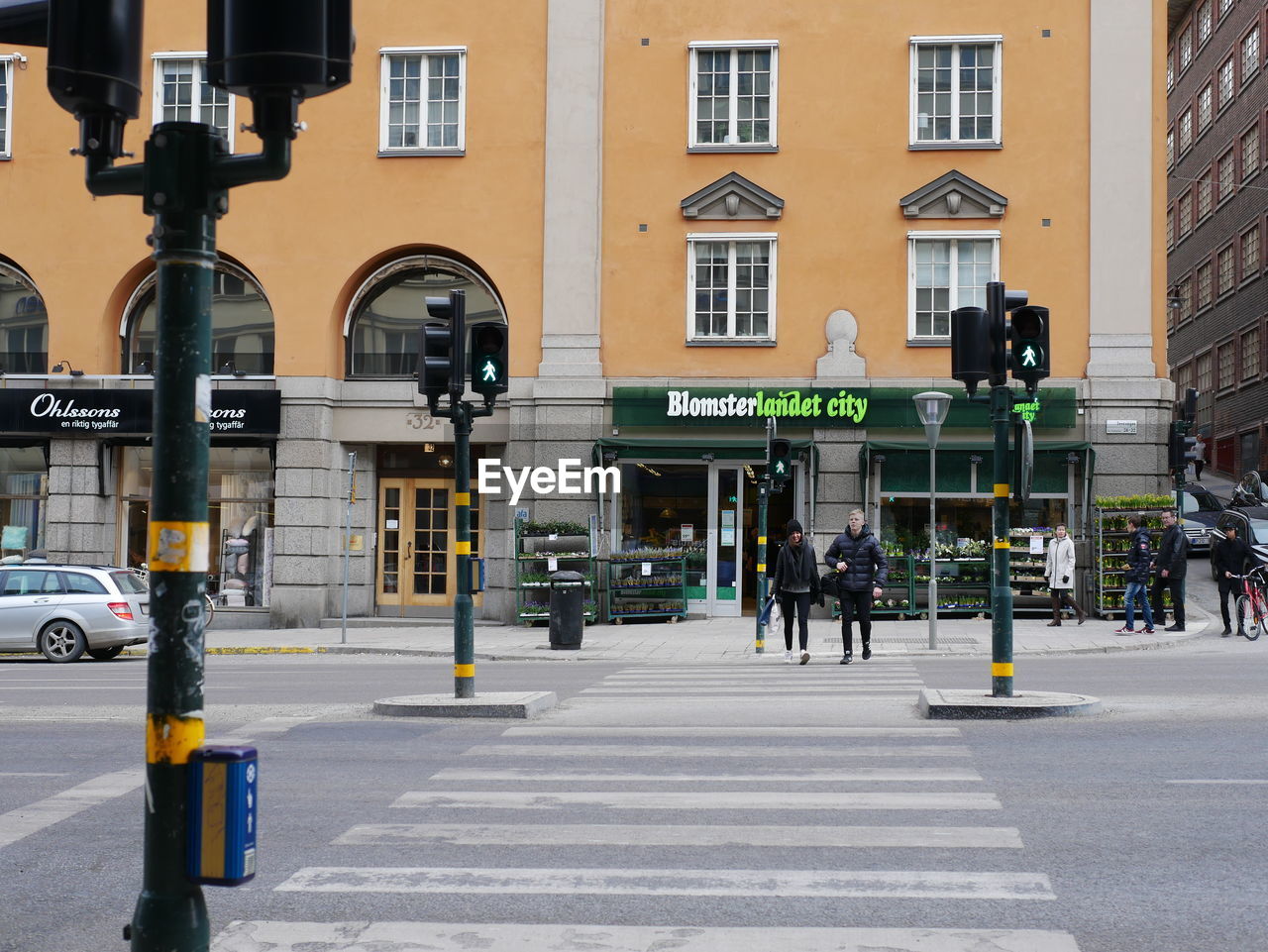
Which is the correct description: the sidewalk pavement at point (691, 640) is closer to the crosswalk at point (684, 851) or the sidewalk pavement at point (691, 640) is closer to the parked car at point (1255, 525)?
the parked car at point (1255, 525)

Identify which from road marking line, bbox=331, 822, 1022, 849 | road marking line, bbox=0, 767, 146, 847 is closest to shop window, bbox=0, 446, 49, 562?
road marking line, bbox=0, 767, 146, 847

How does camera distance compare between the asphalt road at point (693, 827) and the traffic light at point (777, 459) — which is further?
the traffic light at point (777, 459)

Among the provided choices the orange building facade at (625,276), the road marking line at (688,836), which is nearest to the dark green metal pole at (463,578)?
the road marking line at (688,836)

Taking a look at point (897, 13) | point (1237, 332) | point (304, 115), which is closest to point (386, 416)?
point (304, 115)

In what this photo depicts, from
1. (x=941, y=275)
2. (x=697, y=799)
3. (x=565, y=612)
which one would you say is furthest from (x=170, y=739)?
(x=941, y=275)

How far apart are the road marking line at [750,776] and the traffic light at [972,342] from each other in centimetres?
446

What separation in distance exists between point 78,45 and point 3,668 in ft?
58.6

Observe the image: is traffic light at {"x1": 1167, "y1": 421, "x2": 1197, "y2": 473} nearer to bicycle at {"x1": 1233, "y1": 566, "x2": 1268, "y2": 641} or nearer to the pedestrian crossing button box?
bicycle at {"x1": 1233, "y1": 566, "x2": 1268, "y2": 641}

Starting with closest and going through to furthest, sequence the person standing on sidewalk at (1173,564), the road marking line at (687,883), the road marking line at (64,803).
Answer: the road marking line at (687,883), the road marking line at (64,803), the person standing on sidewalk at (1173,564)

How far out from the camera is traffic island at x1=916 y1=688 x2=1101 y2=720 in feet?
40.8

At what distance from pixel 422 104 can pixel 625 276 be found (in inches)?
201

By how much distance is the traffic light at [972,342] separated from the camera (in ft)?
43.3

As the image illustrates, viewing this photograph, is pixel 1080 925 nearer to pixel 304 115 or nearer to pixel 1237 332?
pixel 304 115

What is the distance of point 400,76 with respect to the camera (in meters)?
28.1
